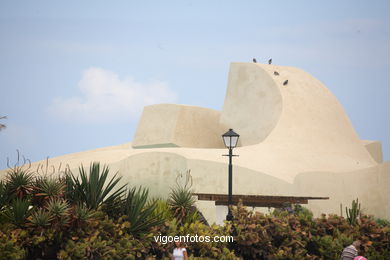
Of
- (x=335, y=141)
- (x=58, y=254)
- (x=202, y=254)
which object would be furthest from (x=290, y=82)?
(x=58, y=254)

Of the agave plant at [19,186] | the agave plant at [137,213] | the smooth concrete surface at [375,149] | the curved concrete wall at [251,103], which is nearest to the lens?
the agave plant at [19,186]

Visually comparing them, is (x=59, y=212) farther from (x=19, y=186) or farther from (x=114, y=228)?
(x=19, y=186)

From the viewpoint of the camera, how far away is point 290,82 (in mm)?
37562

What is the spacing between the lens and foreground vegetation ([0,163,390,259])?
1273 cm

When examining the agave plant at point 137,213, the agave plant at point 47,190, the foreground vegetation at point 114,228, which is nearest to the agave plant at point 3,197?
the foreground vegetation at point 114,228

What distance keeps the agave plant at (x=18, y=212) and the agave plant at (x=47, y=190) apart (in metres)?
0.47

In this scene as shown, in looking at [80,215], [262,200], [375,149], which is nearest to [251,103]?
[375,149]

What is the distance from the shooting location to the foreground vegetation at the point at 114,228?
12.7m

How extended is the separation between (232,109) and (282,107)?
3867mm

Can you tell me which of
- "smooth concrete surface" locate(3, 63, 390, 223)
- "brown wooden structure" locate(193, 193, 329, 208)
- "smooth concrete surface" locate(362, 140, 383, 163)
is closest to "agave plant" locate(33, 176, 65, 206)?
"brown wooden structure" locate(193, 193, 329, 208)

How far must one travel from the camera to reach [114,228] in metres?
13.4

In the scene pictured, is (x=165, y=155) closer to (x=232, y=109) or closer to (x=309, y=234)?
(x=232, y=109)

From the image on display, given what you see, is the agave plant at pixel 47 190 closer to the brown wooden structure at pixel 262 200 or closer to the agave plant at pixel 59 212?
the agave plant at pixel 59 212

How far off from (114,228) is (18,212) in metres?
2.13
